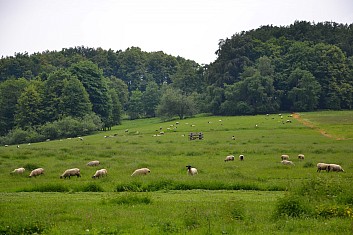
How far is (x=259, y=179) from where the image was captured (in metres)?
26.7

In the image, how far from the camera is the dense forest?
90.7 meters

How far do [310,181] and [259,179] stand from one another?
28.0 ft

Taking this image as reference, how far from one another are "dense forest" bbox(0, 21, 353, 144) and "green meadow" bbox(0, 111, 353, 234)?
45.5 metres

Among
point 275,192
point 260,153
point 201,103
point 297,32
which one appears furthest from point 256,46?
point 275,192

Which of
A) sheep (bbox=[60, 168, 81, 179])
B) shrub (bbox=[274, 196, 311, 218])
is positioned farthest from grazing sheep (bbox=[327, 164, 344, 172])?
sheep (bbox=[60, 168, 81, 179])

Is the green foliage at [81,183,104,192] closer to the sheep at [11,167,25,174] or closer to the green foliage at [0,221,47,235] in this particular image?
the sheep at [11,167,25,174]

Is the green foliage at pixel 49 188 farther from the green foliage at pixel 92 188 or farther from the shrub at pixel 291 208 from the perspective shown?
the shrub at pixel 291 208

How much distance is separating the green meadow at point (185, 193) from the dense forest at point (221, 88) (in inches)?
1793

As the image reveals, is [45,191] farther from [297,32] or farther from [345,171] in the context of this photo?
[297,32]

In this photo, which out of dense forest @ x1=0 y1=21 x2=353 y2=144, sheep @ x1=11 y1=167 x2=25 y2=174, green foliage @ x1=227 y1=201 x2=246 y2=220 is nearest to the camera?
green foliage @ x1=227 y1=201 x2=246 y2=220

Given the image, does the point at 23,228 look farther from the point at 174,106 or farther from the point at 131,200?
the point at 174,106

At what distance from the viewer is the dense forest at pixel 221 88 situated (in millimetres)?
90688

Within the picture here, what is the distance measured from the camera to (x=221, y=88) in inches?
4301

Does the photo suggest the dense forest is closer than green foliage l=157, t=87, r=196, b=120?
Yes
